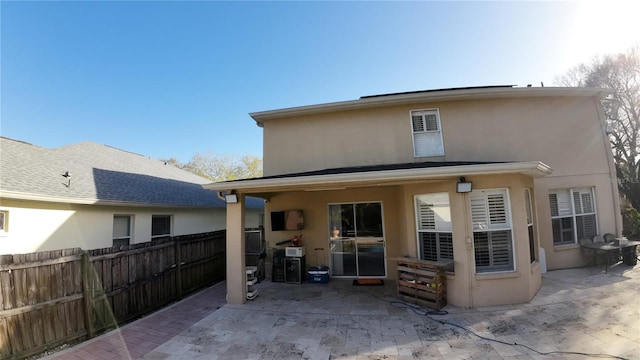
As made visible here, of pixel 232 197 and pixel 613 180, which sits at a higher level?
pixel 613 180

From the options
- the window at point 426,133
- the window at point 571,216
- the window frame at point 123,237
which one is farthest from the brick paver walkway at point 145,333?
the window at point 571,216

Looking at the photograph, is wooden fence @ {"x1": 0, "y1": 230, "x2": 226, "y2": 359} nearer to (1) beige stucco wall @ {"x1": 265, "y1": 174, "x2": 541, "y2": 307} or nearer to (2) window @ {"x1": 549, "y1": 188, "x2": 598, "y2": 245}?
(1) beige stucco wall @ {"x1": 265, "y1": 174, "x2": 541, "y2": 307}

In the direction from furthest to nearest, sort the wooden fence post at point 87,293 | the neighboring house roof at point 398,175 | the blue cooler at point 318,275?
1. the blue cooler at point 318,275
2. the neighboring house roof at point 398,175
3. the wooden fence post at point 87,293

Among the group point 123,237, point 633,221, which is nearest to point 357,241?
A: point 123,237

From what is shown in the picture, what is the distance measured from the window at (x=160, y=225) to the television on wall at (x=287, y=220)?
3.99m

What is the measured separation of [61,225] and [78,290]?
279 centimetres

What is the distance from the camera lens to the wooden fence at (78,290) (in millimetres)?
3862

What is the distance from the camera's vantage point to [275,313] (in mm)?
5906

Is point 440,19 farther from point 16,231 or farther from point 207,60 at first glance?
point 16,231

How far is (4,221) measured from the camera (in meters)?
5.53

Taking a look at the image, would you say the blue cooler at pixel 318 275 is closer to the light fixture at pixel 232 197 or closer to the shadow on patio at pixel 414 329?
the shadow on patio at pixel 414 329

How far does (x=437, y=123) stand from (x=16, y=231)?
10.7 m

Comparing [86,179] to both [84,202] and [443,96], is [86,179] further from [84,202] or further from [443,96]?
[443,96]

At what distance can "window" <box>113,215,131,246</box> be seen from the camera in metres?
8.00
